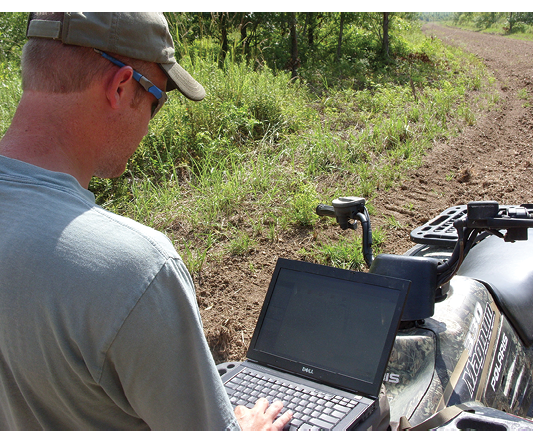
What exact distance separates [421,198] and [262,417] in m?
4.04

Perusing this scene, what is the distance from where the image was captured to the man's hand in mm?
1264

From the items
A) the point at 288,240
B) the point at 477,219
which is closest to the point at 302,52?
the point at 288,240

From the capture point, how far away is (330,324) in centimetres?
153

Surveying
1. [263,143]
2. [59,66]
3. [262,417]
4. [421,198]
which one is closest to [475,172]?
[421,198]

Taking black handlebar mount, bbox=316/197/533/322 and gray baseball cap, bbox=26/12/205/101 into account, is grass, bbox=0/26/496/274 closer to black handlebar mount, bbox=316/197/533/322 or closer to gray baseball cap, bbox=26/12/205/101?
black handlebar mount, bbox=316/197/533/322

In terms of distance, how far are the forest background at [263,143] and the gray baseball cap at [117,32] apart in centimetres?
257

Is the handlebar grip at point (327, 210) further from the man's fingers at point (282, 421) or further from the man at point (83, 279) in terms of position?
the man at point (83, 279)

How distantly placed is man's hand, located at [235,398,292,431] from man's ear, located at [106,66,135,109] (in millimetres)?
828

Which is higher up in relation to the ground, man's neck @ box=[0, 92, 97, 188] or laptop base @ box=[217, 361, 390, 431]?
man's neck @ box=[0, 92, 97, 188]

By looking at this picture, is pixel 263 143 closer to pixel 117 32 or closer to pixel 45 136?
pixel 117 32

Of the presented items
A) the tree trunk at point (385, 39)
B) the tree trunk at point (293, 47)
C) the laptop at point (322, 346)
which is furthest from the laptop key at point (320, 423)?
the tree trunk at point (385, 39)

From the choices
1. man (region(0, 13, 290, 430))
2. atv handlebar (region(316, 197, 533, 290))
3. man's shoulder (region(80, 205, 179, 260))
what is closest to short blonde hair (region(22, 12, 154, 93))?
man (region(0, 13, 290, 430))

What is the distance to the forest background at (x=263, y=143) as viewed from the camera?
14.1 ft

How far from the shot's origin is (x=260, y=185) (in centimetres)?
476
